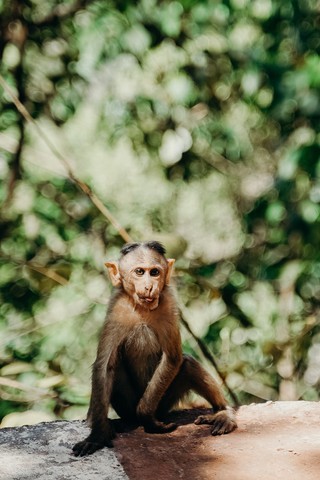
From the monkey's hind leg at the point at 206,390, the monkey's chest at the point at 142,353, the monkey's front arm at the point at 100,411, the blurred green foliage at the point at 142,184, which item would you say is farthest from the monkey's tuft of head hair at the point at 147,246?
the blurred green foliage at the point at 142,184

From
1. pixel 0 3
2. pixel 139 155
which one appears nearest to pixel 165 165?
pixel 139 155

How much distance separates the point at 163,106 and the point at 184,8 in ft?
2.93

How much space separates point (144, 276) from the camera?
3857 millimetres

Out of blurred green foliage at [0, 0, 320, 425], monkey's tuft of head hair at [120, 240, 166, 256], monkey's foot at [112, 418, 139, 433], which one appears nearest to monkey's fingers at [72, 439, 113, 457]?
monkey's foot at [112, 418, 139, 433]

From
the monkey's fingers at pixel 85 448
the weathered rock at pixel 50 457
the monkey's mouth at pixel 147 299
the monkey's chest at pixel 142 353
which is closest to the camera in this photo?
the weathered rock at pixel 50 457

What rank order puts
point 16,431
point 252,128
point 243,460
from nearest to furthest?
point 243,460 < point 16,431 < point 252,128

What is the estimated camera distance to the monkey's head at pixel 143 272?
382 centimetres

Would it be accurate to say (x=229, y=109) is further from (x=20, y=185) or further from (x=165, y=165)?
(x=20, y=185)

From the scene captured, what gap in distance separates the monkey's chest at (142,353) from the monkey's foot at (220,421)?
374 millimetres

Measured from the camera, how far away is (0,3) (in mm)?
6344

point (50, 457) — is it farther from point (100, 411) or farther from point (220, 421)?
Result: point (220, 421)

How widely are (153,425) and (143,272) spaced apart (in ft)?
2.63

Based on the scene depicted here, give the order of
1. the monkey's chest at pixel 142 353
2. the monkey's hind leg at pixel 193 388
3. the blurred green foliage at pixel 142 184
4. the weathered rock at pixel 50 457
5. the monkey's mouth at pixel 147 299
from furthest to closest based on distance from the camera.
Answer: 1. the blurred green foliage at pixel 142 184
2. the monkey's hind leg at pixel 193 388
3. the monkey's chest at pixel 142 353
4. the monkey's mouth at pixel 147 299
5. the weathered rock at pixel 50 457

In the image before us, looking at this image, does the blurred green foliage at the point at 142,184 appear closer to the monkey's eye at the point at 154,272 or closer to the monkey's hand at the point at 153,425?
the monkey's eye at the point at 154,272
